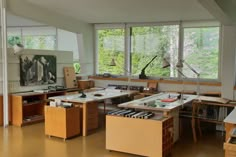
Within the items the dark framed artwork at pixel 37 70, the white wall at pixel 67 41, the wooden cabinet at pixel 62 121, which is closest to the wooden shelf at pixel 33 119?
the dark framed artwork at pixel 37 70

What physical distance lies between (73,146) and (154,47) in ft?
13.2

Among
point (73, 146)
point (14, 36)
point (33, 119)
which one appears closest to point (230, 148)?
point (73, 146)

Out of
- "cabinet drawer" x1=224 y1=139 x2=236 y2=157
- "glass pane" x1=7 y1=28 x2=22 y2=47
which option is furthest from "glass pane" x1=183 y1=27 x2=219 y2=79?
"glass pane" x1=7 y1=28 x2=22 y2=47

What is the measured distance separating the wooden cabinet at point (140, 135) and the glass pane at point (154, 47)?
3.39 metres

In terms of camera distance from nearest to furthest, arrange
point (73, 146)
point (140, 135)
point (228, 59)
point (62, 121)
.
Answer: point (140, 135) < point (73, 146) < point (62, 121) < point (228, 59)

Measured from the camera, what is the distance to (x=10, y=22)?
8922 mm

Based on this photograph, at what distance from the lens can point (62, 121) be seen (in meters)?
5.29

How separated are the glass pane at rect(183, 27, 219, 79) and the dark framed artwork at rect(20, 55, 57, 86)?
3485mm

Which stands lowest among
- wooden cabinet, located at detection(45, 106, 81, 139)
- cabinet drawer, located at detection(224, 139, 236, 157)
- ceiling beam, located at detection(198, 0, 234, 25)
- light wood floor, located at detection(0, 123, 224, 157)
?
light wood floor, located at detection(0, 123, 224, 157)

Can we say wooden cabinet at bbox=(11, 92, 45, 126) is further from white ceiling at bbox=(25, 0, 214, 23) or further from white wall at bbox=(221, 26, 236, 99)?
white wall at bbox=(221, 26, 236, 99)

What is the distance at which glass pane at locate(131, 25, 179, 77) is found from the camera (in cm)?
764

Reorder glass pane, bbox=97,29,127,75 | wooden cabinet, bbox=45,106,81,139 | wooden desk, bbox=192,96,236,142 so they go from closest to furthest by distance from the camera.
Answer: wooden cabinet, bbox=45,106,81,139
wooden desk, bbox=192,96,236,142
glass pane, bbox=97,29,127,75

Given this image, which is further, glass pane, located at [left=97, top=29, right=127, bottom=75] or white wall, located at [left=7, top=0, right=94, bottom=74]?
glass pane, located at [left=97, top=29, right=127, bottom=75]

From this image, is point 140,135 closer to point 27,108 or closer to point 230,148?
point 230,148
